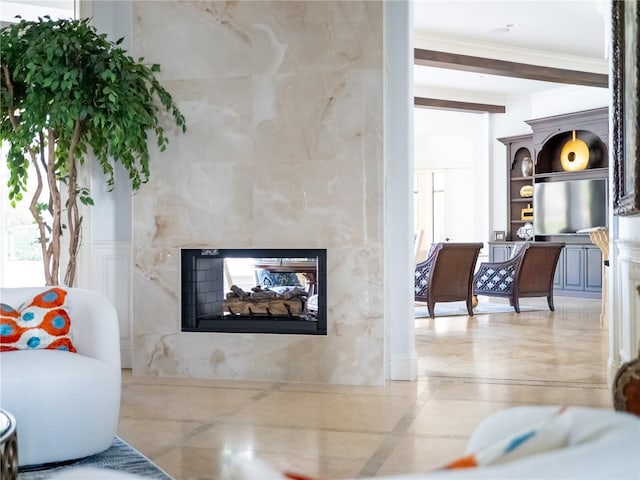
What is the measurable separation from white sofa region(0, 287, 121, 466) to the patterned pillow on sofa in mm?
103

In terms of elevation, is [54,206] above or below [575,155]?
below

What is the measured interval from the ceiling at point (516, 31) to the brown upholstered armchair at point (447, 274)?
7.85 ft

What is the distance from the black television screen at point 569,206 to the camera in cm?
1010

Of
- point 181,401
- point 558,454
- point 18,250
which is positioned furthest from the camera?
point 18,250

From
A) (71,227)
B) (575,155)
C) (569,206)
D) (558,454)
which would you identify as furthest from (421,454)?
(575,155)

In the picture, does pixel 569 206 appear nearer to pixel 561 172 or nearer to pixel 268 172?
pixel 561 172

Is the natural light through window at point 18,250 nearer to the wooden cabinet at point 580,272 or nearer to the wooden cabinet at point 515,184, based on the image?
the wooden cabinet at point 580,272

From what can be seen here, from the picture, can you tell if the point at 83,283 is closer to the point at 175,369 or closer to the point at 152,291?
the point at 152,291

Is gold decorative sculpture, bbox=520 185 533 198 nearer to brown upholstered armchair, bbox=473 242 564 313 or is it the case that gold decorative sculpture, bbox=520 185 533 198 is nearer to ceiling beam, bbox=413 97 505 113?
ceiling beam, bbox=413 97 505 113

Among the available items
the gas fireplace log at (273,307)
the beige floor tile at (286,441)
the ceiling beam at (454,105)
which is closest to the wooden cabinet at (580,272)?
the ceiling beam at (454,105)

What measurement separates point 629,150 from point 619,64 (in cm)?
58

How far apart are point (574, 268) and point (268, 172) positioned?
698cm

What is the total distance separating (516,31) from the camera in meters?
8.01

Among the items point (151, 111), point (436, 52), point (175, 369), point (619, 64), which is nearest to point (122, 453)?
point (175, 369)
